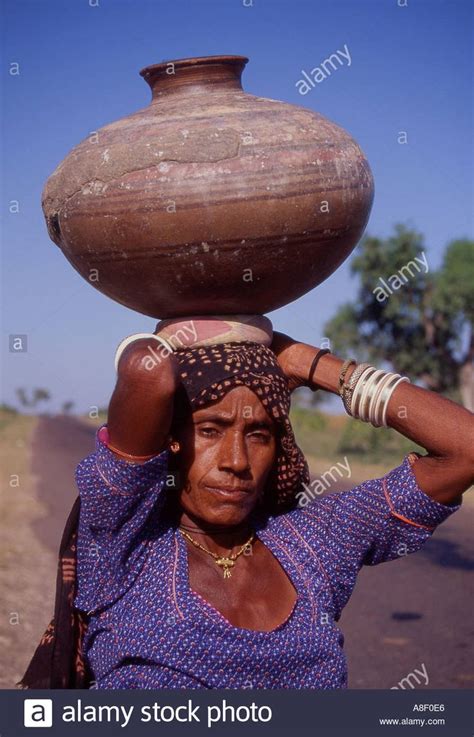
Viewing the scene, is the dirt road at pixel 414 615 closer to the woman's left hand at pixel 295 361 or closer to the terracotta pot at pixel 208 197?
the woman's left hand at pixel 295 361

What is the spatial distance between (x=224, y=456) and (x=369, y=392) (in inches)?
19.9

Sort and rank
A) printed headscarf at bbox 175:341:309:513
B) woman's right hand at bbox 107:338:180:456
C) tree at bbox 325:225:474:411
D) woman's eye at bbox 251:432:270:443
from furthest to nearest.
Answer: tree at bbox 325:225:474:411 → woman's eye at bbox 251:432:270:443 → printed headscarf at bbox 175:341:309:513 → woman's right hand at bbox 107:338:180:456

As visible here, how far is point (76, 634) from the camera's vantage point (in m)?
2.98

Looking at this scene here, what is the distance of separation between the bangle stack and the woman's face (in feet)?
1.05

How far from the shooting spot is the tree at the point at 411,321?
22.2 metres

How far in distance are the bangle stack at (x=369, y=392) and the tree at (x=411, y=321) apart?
750 inches

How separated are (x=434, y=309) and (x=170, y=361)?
2054 cm

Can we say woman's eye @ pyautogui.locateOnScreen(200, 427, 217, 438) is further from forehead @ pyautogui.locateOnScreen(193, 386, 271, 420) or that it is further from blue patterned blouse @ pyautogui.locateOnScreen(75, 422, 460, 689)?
blue patterned blouse @ pyautogui.locateOnScreen(75, 422, 460, 689)

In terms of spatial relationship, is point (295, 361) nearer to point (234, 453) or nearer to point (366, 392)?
point (366, 392)

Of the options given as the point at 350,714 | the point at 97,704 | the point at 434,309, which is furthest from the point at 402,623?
the point at 434,309

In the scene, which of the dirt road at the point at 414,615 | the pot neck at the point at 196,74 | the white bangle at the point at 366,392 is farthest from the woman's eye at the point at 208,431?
the dirt road at the point at 414,615

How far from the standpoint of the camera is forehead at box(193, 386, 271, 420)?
9.48ft

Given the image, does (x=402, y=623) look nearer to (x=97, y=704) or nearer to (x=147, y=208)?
(x=97, y=704)

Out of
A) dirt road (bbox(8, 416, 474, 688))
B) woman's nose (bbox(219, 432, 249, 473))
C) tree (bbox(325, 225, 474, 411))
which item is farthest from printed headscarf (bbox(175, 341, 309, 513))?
tree (bbox(325, 225, 474, 411))
